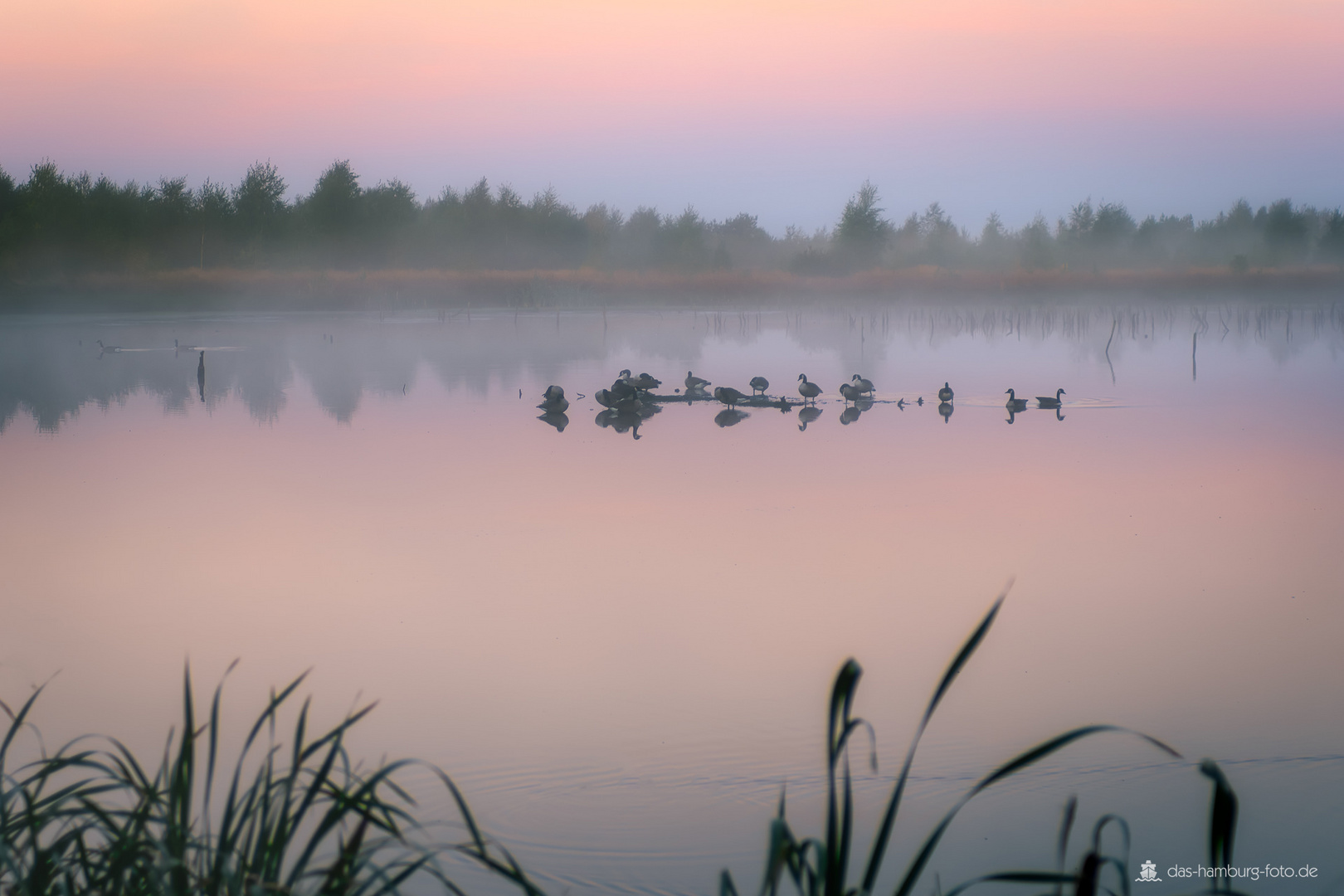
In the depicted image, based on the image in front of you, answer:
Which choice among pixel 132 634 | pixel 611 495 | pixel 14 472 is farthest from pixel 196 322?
pixel 132 634

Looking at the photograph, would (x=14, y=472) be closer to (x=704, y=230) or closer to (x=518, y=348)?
(x=518, y=348)

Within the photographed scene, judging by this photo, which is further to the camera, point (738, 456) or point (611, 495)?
point (738, 456)

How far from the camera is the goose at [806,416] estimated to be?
14.4 m

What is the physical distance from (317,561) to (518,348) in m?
21.4

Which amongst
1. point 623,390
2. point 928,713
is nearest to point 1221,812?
point 928,713

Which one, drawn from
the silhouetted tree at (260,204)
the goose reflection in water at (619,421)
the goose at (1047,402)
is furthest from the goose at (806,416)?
the silhouetted tree at (260,204)

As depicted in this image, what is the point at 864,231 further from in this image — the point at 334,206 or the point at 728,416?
the point at 728,416

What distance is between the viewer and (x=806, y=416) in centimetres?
1536

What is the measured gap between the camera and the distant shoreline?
46.8m

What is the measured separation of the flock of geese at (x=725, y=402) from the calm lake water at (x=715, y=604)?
0.27 meters

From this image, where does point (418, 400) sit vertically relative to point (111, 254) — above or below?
below

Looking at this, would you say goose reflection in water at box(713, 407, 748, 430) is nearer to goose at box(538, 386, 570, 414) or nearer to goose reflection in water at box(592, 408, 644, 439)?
goose reflection in water at box(592, 408, 644, 439)

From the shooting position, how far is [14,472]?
11742 mm

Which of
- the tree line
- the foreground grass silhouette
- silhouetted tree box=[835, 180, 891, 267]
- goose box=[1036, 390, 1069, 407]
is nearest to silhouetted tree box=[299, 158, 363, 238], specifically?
the tree line
